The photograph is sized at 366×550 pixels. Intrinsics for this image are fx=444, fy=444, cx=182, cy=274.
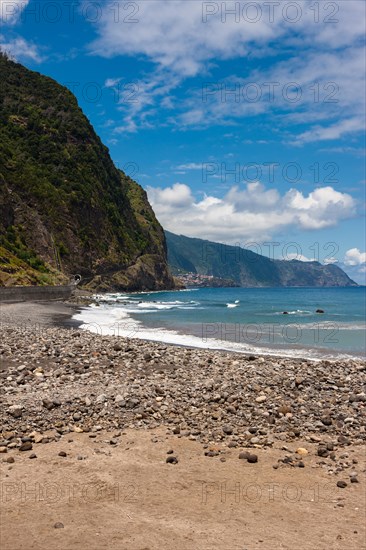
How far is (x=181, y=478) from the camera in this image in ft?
29.0

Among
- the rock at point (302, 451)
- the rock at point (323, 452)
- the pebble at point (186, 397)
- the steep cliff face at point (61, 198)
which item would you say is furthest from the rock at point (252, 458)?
the steep cliff face at point (61, 198)

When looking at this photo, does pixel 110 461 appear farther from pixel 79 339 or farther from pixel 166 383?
pixel 79 339

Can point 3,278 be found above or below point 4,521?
above

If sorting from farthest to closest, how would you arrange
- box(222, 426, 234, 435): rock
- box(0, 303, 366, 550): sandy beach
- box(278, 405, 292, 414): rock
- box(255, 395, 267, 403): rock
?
box(255, 395, 267, 403): rock
box(278, 405, 292, 414): rock
box(222, 426, 234, 435): rock
box(0, 303, 366, 550): sandy beach

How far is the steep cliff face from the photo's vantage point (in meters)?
99.9

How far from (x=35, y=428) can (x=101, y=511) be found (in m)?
3.95

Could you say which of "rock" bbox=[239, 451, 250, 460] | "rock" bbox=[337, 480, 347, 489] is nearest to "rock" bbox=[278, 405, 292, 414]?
"rock" bbox=[239, 451, 250, 460]

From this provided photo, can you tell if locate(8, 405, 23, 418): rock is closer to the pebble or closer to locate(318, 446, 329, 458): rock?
the pebble

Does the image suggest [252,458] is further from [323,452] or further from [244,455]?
[323,452]

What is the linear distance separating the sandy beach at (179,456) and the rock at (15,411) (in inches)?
4.1

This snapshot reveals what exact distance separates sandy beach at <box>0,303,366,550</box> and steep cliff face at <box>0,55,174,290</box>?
6554cm

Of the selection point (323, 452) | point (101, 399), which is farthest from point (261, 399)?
point (101, 399)

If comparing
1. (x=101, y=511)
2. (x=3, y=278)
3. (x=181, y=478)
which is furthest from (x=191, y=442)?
(x=3, y=278)

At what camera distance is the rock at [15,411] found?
1121 centimetres
